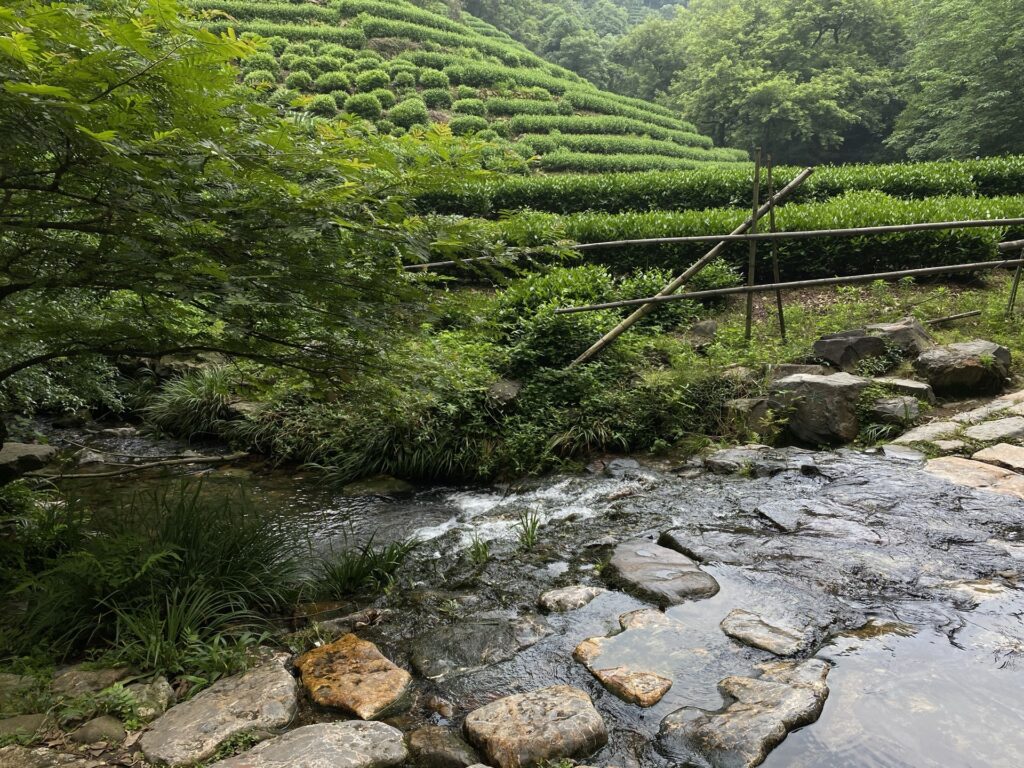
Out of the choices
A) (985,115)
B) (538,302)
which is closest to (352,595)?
(538,302)

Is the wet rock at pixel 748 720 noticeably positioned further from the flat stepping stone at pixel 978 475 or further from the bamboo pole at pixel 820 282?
the bamboo pole at pixel 820 282

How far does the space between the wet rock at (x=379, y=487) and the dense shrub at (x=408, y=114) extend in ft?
57.7

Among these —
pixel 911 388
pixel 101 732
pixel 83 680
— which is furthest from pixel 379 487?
pixel 911 388

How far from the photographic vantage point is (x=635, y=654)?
9.98ft

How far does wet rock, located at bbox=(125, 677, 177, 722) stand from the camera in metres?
2.59

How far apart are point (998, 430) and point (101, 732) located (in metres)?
6.28

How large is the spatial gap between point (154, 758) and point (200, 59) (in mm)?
2490

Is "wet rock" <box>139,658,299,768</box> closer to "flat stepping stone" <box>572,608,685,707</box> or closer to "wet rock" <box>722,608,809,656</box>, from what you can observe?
"flat stepping stone" <box>572,608,685,707</box>

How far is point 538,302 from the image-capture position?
312 inches

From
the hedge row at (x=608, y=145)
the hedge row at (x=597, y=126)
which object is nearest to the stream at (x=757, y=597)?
the hedge row at (x=608, y=145)

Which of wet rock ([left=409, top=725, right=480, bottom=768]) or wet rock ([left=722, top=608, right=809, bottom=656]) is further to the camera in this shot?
wet rock ([left=722, top=608, right=809, bottom=656])

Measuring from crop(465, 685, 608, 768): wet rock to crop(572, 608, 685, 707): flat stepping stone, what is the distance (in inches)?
8.6

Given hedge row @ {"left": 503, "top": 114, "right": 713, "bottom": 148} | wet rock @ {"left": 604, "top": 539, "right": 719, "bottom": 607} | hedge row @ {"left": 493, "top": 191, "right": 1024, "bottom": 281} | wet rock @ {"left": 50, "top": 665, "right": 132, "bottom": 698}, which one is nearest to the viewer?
wet rock @ {"left": 50, "top": 665, "right": 132, "bottom": 698}

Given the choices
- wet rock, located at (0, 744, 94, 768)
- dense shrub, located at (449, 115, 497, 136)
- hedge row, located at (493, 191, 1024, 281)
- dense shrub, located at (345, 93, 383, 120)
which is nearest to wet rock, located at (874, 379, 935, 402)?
hedge row, located at (493, 191, 1024, 281)
